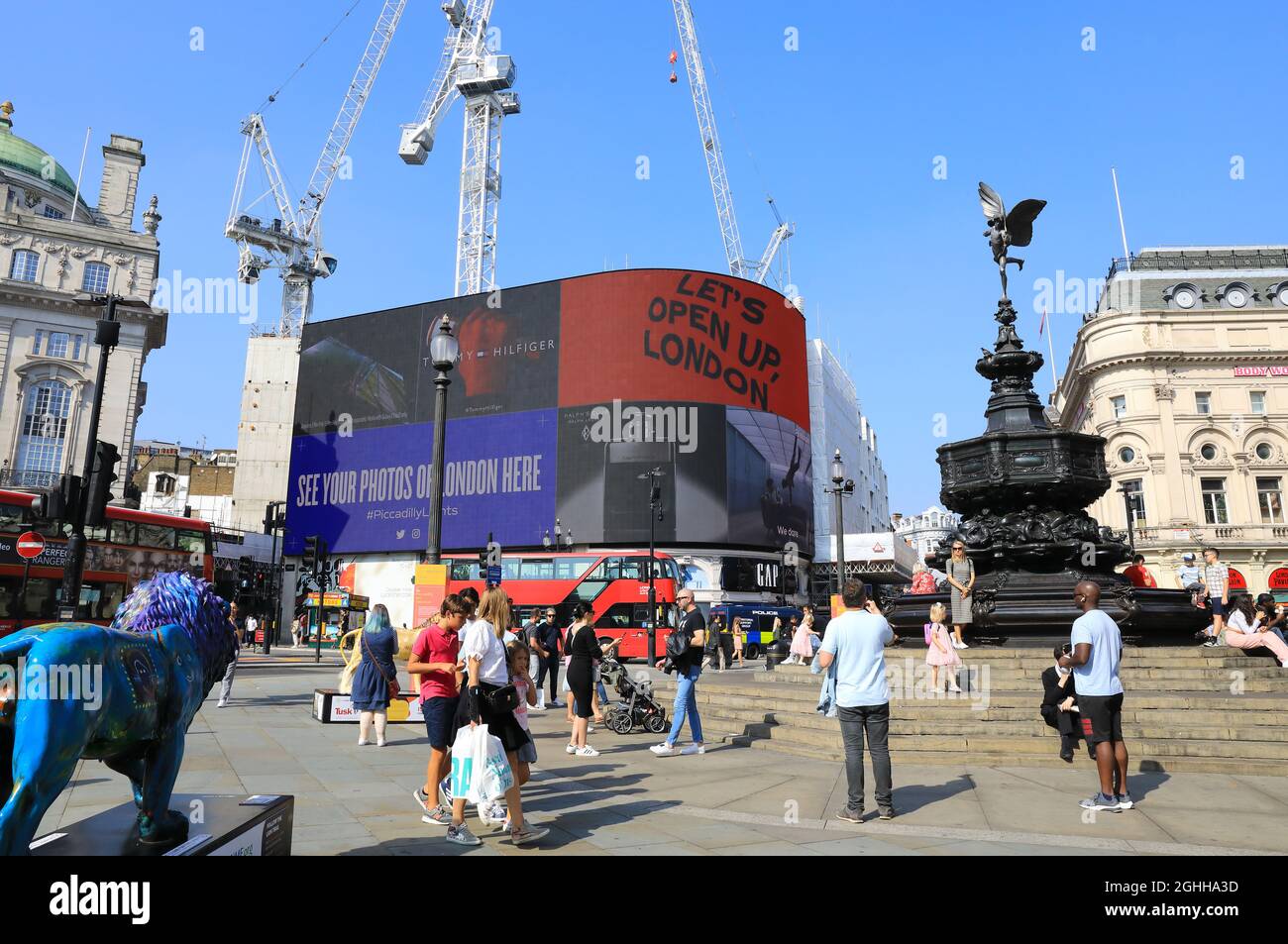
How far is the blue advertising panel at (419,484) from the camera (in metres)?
50.7

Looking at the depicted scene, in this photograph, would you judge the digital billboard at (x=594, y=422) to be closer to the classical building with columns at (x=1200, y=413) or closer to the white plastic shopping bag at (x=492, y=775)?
the classical building with columns at (x=1200, y=413)

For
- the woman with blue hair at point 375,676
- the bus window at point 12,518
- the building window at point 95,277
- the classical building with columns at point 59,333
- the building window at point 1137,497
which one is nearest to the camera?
the woman with blue hair at point 375,676

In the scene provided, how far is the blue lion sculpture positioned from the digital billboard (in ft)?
143

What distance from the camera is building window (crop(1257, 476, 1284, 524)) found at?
49.7 metres

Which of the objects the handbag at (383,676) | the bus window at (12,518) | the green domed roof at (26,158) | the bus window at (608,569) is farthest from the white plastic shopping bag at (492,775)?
the green domed roof at (26,158)

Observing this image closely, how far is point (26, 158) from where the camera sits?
6128cm

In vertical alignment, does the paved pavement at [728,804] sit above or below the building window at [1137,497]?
below

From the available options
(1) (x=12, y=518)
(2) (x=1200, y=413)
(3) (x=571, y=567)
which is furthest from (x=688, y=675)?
(2) (x=1200, y=413)

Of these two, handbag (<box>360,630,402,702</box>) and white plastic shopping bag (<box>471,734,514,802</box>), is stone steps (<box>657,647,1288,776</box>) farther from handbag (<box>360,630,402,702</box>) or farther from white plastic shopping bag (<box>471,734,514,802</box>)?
white plastic shopping bag (<box>471,734,514,802</box>)

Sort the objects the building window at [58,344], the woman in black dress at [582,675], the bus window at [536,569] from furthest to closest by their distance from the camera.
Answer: the building window at [58,344]
the bus window at [536,569]
the woman in black dress at [582,675]

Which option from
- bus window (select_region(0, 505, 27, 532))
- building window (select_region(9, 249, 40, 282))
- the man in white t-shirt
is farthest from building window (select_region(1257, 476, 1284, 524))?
building window (select_region(9, 249, 40, 282))

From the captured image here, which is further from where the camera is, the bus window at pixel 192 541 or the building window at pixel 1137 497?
the building window at pixel 1137 497

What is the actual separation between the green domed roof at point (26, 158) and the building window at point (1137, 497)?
82.0m

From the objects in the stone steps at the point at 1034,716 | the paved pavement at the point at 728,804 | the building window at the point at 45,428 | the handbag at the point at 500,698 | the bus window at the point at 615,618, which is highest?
the building window at the point at 45,428
